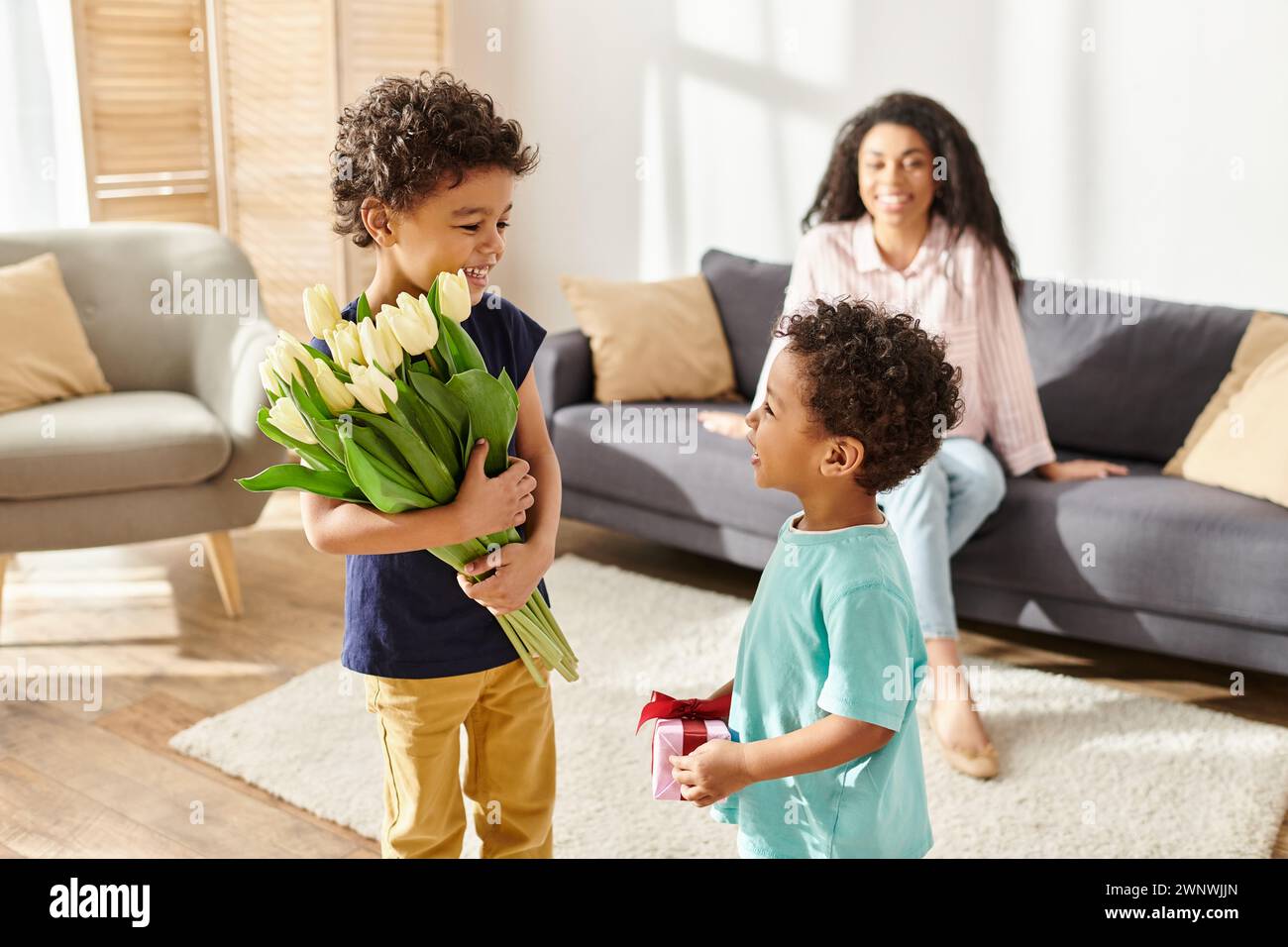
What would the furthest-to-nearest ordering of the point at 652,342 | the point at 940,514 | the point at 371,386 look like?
1. the point at 652,342
2. the point at 940,514
3. the point at 371,386

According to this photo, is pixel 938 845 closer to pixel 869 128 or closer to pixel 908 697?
pixel 908 697

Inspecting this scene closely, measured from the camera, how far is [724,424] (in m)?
3.12

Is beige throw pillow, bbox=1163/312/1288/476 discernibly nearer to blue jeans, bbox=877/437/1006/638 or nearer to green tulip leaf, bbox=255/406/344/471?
blue jeans, bbox=877/437/1006/638

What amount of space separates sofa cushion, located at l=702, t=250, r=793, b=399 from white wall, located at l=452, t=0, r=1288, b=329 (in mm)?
437

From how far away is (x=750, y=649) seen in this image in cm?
130

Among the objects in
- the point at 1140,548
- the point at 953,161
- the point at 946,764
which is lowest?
the point at 946,764

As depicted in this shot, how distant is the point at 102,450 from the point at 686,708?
6.43 feet

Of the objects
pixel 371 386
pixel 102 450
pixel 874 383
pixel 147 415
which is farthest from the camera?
pixel 147 415

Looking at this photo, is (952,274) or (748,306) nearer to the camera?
(952,274)

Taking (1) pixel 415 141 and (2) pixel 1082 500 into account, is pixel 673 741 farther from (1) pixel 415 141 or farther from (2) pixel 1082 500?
(2) pixel 1082 500

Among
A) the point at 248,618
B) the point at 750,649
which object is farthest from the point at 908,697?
the point at 248,618

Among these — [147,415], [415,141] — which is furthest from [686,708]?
[147,415]

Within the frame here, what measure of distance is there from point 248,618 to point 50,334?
2.90ft

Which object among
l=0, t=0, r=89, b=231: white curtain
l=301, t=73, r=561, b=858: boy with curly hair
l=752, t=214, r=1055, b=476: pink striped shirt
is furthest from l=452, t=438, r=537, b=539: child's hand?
l=0, t=0, r=89, b=231: white curtain
